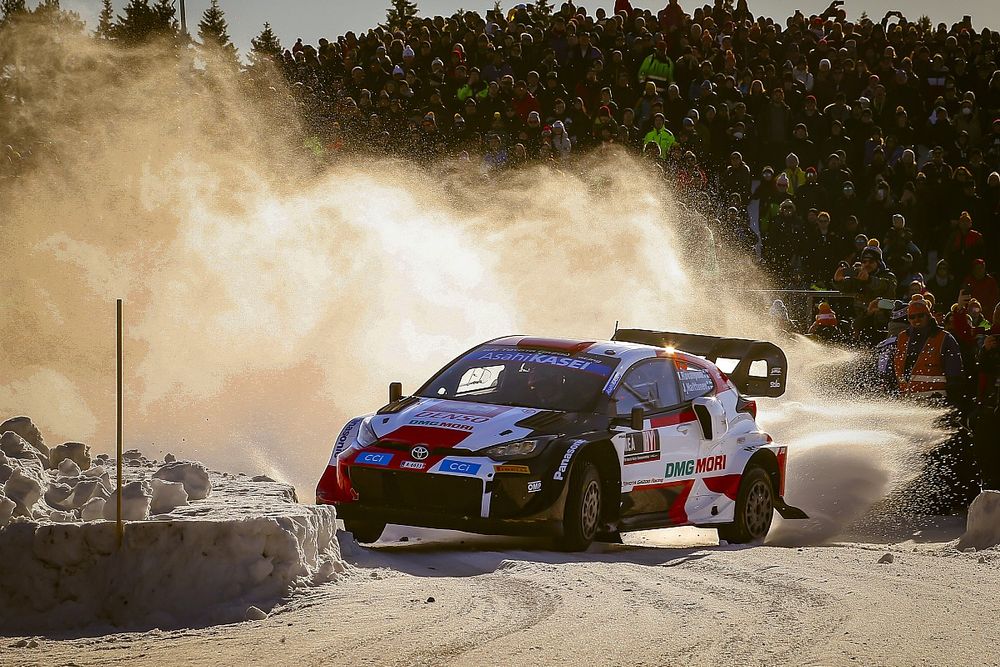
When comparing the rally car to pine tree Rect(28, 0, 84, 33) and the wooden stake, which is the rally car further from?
pine tree Rect(28, 0, 84, 33)

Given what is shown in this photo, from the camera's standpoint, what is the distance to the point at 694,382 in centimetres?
1040

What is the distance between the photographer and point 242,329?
15656mm

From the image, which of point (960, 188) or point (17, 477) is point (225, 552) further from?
point (960, 188)

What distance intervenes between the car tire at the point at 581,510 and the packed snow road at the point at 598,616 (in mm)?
135

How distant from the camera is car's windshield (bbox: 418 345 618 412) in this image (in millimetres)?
9617

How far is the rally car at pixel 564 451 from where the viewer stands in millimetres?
8781

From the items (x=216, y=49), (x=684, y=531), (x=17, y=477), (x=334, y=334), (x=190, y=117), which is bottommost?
(x=684, y=531)

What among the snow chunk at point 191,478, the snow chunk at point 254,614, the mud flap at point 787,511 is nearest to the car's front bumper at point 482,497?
the snow chunk at point 191,478

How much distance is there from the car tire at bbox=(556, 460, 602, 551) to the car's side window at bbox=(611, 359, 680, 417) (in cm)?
63

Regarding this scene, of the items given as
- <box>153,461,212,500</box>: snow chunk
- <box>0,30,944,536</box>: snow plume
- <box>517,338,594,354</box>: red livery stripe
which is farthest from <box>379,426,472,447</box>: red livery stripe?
<box>0,30,944,536</box>: snow plume

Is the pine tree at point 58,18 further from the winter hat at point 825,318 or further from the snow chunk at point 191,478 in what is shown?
the snow chunk at point 191,478

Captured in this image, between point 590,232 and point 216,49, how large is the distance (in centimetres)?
595

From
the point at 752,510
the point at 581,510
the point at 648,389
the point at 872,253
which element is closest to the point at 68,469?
the point at 581,510

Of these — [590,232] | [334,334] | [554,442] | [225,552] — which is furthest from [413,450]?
[590,232]
